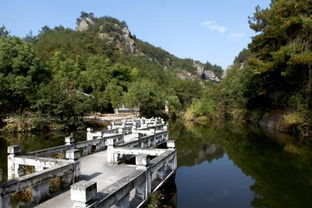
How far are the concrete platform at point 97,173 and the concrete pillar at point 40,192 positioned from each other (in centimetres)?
22

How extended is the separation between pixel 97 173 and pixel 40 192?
2.63 m

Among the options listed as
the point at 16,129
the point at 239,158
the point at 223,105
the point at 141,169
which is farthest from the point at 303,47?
the point at 223,105

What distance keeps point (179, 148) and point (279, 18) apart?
16.4m

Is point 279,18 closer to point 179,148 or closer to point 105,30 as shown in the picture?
point 179,148

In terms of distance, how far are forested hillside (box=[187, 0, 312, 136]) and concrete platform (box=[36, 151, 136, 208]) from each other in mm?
18690

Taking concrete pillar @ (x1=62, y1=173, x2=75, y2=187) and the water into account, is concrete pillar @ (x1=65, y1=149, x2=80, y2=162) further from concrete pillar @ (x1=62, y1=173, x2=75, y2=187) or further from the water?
the water

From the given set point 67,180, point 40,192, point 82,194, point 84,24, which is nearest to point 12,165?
point 67,180

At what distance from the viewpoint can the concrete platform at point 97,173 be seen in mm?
6780

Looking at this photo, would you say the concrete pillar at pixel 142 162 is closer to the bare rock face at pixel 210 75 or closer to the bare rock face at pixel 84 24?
the bare rock face at pixel 84 24

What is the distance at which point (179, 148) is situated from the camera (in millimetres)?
22078

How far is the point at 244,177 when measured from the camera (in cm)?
1393

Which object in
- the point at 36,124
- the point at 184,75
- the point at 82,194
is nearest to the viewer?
the point at 82,194

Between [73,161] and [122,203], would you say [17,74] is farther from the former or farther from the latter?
[122,203]

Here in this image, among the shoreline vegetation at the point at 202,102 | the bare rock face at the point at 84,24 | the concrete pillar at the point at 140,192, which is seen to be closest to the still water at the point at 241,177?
the concrete pillar at the point at 140,192
